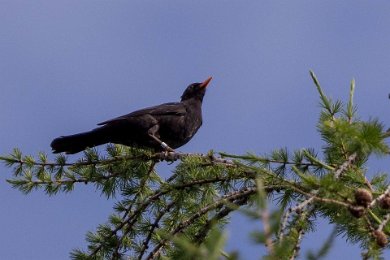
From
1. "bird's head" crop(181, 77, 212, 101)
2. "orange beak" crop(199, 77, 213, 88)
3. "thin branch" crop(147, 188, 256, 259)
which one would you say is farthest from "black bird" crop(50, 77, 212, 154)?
"thin branch" crop(147, 188, 256, 259)

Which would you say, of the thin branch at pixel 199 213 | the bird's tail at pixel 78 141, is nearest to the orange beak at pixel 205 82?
the bird's tail at pixel 78 141

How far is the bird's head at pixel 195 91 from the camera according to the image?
26.2 feet

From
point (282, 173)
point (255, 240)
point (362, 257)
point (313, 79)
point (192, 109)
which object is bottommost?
point (255, 240)

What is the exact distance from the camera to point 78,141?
6.10 metres

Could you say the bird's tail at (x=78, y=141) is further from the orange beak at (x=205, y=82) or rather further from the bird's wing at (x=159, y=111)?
the orange beak at (x=205, y=82)

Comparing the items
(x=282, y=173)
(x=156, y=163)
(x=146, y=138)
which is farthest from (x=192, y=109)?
(x=282, y=173)

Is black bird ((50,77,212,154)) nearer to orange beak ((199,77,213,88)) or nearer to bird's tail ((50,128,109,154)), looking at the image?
bird's tail ((50,128,109,154))

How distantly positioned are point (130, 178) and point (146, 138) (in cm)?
180

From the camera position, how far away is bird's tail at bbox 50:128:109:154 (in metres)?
5.92

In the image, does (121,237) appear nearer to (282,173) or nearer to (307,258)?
(282,173)

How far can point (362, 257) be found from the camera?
207 cm

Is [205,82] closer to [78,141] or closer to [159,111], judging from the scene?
[159,111]

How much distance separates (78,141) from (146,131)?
28.5 inches

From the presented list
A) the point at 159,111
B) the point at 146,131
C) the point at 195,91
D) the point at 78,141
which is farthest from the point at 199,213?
the point at 195,91
